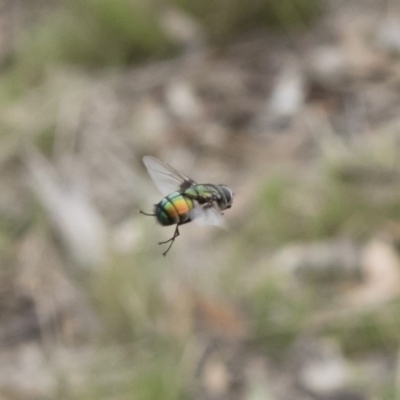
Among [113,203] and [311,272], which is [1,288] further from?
→ [311,272]

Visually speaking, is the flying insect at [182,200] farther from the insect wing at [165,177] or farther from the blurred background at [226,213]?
the blurred background at [226,213]

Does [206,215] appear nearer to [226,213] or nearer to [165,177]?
[165,177]

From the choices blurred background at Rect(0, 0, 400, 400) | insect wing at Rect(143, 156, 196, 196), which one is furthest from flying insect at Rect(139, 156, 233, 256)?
blurred background at Rect(0, 0, 400, 400)

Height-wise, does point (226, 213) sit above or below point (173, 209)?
above

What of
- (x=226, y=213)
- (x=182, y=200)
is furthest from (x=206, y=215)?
(x=226, y=213)

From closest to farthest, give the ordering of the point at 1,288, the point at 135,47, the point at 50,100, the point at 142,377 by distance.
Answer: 1. the point at 142,377
2. the point at 1,288
3. the point at 50,100
4. the point at 135,47

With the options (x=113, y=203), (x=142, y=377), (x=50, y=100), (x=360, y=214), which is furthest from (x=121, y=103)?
(x=142, y=377)

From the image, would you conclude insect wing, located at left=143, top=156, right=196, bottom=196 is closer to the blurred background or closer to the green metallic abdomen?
the green metallic abdomen
